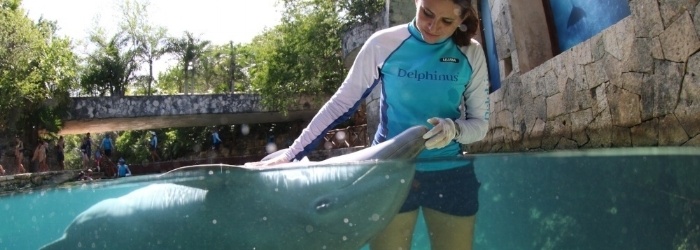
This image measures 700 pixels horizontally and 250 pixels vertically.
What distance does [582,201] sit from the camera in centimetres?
290

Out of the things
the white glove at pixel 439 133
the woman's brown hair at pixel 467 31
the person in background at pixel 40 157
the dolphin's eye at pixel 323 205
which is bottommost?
the person in background at pixel 40 157

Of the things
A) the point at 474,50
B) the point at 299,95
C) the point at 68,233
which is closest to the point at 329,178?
the point at 474,50

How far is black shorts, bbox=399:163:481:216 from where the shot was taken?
2.07m

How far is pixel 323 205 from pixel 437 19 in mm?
840

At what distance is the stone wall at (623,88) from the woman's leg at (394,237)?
295 centimetres

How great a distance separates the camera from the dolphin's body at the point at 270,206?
200 centimetres

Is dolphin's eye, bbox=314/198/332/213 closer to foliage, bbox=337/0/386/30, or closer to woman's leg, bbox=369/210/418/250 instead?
woman's leg, bbox=369/210/418/250

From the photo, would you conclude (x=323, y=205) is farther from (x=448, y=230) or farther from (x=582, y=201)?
(x=582, y=201)

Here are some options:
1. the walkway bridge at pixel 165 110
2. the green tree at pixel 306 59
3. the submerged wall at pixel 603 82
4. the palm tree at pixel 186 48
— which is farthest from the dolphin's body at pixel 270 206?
the palm tree at pixel 186 48

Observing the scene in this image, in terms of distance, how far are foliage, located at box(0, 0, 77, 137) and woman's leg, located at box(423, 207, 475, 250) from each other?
68.4ft

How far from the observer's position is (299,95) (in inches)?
935

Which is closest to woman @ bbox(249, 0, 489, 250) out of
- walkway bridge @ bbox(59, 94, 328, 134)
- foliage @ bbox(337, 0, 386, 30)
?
foliage @ bbox(337, 0, 386, 30)

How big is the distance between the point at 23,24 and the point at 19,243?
Answer: 68.7ft

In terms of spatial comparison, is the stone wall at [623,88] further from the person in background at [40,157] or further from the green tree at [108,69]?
the green tree at [108,69]
